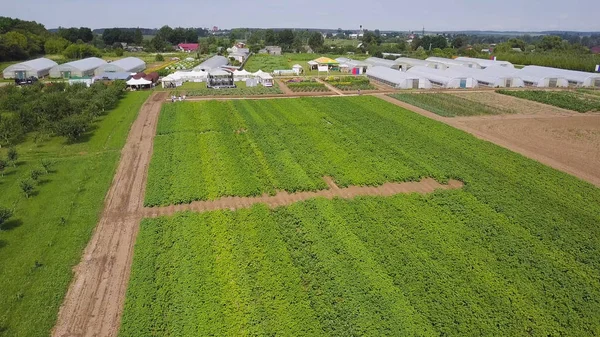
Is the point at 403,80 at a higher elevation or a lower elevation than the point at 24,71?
lower

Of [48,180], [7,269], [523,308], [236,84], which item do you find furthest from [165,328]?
[236,84]

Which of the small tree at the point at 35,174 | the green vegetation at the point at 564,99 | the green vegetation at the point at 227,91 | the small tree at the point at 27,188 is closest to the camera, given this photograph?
the small tree at the point at 27,188

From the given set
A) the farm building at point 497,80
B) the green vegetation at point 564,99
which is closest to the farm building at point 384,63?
the farm building at point 497,80

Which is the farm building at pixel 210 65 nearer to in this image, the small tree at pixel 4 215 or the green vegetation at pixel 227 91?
the green vegetation at pixel 227 91

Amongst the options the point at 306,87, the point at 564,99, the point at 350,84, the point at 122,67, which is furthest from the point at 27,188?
the point at 564,99

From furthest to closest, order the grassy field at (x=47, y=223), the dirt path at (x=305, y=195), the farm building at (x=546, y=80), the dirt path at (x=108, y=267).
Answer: the farm building at (x=546, y=80)
the dirt path at (x=305, y=195)
the grassy field at (x=47, y=223)
the dirt path at (x=108, y=267)

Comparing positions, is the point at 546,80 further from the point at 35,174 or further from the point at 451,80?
the point at 35,174

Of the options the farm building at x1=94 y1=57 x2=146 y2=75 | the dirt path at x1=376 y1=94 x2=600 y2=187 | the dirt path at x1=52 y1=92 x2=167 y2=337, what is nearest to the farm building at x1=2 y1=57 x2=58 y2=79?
the farm building at x1=94 y1=57 x2=146 y2=75
